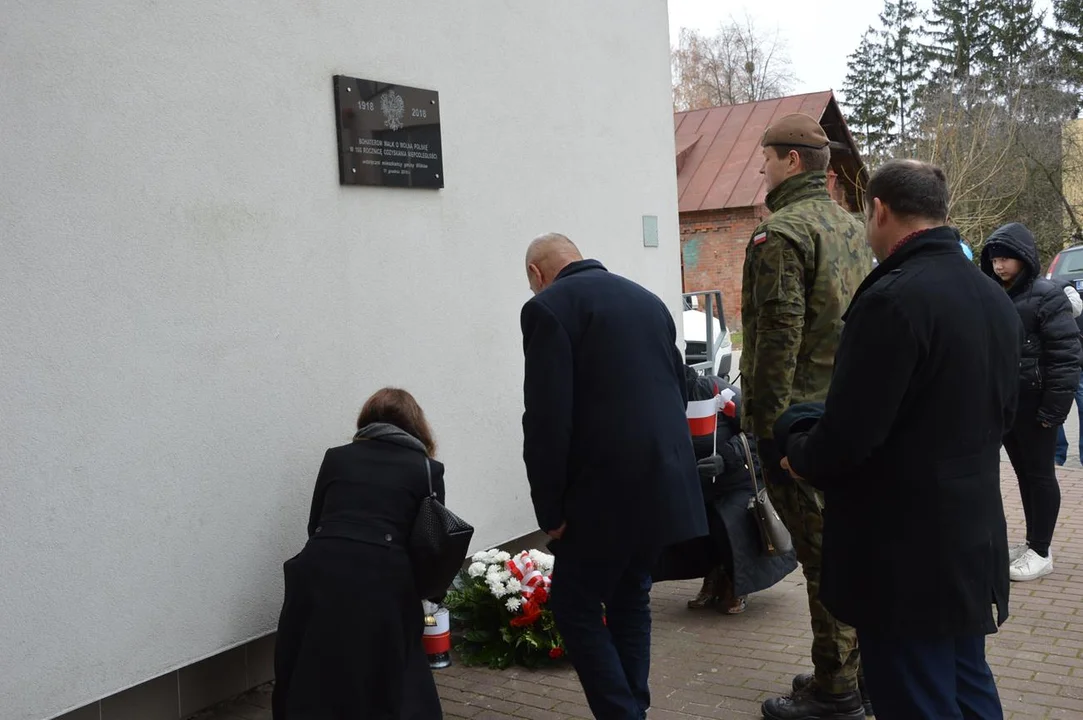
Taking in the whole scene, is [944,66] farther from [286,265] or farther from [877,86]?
[286,265]

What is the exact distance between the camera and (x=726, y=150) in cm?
2816

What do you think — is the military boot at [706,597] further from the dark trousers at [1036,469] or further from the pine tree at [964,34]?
the pine tree at [964,34]

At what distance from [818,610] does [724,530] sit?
125 cm

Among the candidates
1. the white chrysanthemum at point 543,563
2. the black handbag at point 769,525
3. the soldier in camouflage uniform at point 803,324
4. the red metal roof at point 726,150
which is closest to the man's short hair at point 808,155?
the soldier in camouflage uniform at point 803,324

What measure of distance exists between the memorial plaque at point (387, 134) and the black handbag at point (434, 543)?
1.76 meters

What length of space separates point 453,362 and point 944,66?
1792 inches

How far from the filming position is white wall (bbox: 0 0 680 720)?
3619 mm

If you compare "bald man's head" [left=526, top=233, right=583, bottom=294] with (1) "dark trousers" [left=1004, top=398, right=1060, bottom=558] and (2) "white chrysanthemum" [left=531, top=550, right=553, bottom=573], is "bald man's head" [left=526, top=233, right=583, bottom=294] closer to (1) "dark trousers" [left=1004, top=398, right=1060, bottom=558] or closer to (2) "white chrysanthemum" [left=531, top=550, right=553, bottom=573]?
(2) "white chrysanthemum" [left=531, top=550, right=553, bottom=573]

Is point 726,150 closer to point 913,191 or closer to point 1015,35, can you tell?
point 1015,35

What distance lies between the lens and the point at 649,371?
142 inches

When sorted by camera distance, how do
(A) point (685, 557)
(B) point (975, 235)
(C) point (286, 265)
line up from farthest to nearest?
(B) point (975, 235) → (A) point (685, 557) → (C) point (286, 265)

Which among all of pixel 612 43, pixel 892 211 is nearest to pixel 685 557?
pixel 892 211

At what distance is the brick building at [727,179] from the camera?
85.4ft

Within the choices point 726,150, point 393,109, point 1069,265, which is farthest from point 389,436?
point 726,150
